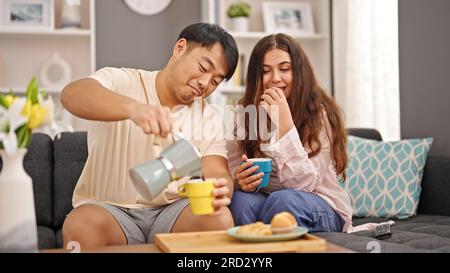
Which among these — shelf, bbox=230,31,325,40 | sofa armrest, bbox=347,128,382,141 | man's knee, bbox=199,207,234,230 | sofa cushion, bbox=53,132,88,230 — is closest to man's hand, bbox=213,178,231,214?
man's knee, bbox=199,207,234,230

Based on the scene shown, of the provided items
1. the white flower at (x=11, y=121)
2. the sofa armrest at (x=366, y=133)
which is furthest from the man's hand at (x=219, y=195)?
the sofa armrest at (x=366, y=133)

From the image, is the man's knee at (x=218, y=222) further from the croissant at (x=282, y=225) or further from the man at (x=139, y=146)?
the croissant at (x=282, y=225)

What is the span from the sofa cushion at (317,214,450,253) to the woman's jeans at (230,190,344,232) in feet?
0.22

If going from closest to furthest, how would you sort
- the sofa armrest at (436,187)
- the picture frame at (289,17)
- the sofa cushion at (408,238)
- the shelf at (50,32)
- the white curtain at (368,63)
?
the sofa cushion at (408,238)
the sofa armrest at (436,187)
the white curtain at (368,63)
the shelf at (50,32)
the picture frame at (289,17)

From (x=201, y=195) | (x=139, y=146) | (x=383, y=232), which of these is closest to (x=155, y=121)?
(x=201, y=195)

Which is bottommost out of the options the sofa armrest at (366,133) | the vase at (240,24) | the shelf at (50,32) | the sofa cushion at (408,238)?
the sofa cushion at (408,238)

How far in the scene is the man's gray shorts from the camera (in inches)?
78.4

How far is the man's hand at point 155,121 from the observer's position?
158cm

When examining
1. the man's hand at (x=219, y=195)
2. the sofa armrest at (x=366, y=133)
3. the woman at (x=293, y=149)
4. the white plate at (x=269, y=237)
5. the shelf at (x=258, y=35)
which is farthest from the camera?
the shelf at (x=258, y=35)

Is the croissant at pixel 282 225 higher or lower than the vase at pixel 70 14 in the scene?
lower

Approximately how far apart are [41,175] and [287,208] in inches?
51.7

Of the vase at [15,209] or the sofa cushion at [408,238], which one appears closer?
the vase at [15,209]

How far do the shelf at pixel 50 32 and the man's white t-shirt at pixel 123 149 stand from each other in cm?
264

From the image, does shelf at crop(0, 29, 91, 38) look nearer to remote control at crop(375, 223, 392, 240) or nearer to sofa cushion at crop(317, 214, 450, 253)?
sofa cushion at crop(317, 214, 450, 253)
